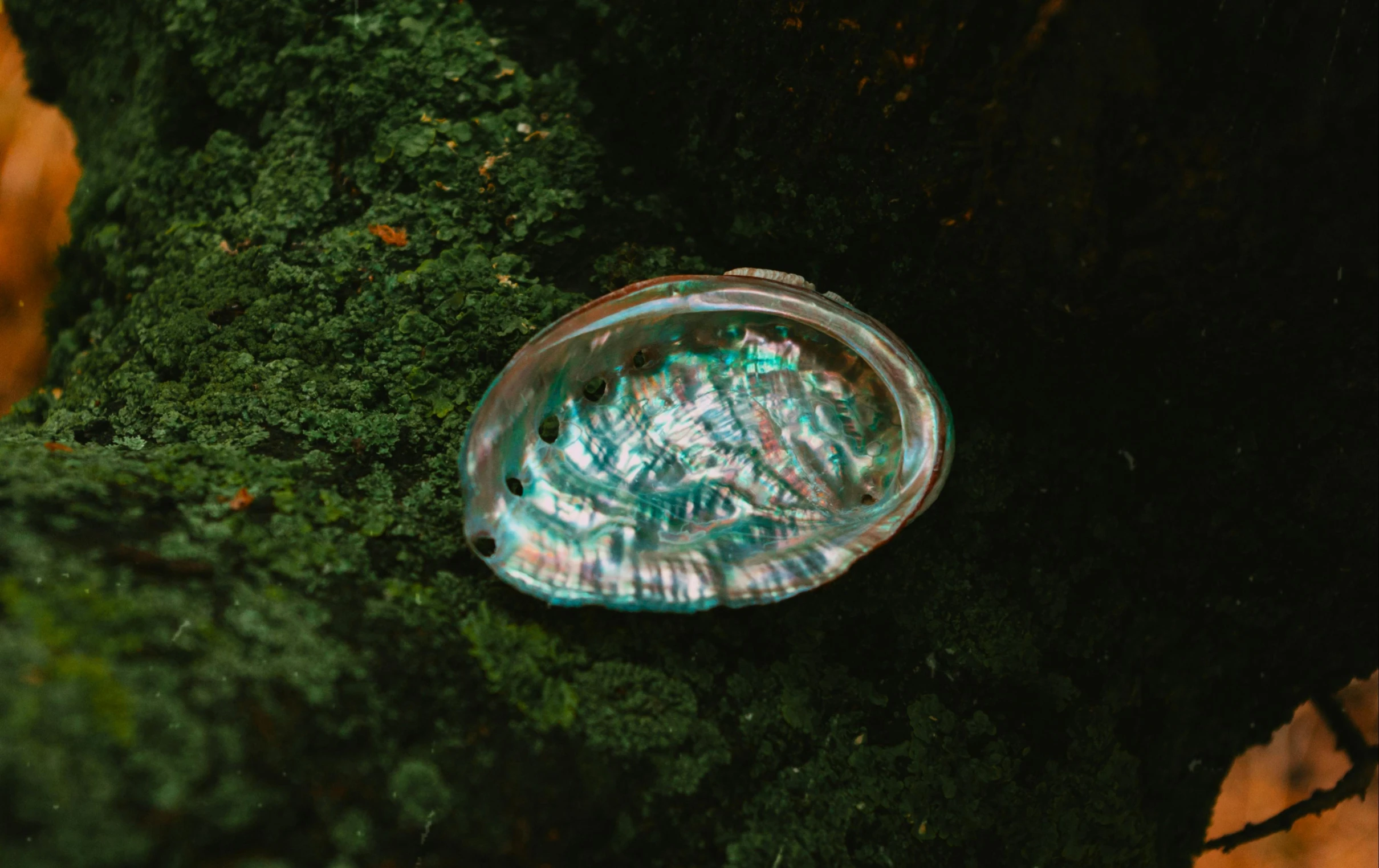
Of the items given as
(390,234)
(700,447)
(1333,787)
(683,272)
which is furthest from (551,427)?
(1333,787)

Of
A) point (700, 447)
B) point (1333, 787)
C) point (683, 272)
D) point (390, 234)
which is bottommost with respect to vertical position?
point (1333, 787)

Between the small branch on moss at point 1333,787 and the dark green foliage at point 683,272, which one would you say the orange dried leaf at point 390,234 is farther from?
the small branch on moss at point 1333,787

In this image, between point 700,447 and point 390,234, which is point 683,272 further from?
point 390,234

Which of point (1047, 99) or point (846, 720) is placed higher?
point (1047, 99)

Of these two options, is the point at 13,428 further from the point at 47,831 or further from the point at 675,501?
the point at 675,501

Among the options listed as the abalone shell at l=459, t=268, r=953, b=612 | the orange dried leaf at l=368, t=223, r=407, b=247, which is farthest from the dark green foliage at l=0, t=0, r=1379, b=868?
Answer: the abalone shell at l=459, t=268, r=953, b=612

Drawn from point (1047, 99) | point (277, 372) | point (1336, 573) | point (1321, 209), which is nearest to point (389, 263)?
Answer: point (277, 372)
